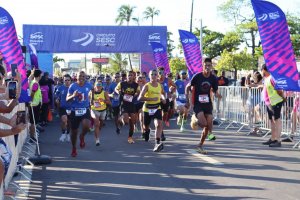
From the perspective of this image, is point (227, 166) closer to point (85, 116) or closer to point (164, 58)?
point (85, 116)

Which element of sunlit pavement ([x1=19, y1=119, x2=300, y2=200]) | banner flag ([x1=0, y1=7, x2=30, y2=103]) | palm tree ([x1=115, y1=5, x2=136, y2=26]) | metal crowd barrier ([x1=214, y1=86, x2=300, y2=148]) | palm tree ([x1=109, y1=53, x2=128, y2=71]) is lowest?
sunlit pavement ([x1=19, y1=119, x2=300, y2=200])

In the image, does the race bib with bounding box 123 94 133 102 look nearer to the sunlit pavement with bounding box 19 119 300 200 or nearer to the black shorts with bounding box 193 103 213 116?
the sunlit pavement with bounding box 19 119 300 200

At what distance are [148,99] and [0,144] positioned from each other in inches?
246

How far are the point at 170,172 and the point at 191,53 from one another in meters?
9.32

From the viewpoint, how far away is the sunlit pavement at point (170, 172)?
670cm

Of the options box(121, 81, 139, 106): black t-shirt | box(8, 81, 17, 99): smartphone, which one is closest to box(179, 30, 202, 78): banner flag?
box(121, 81, 139, 106): black t-shirt

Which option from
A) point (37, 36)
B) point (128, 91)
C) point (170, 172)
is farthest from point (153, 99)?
point (37, 36)

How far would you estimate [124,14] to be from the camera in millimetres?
81062

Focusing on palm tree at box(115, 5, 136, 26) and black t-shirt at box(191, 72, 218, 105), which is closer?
black t-shirt at box(191, 72, 218, 105)

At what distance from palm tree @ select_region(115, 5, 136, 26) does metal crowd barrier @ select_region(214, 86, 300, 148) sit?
211 feet

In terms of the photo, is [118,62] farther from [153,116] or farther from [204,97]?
[204,97]

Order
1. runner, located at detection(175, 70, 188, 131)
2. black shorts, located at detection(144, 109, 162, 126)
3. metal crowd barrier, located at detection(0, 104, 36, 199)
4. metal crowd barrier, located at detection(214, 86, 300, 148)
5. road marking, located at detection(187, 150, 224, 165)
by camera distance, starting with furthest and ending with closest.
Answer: runner, located at detection(175, 70, 188, 131) → metal crowd barrier, located at detection(214, 86, 300, 148) → black shorts, located at detection(144, 109, 162, 126) → road marking, located at detection(187, 150, 224, 165) → metal crowd barrier, located at detection(0, 104, 36, 199)

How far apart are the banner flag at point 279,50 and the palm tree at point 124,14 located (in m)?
71.1

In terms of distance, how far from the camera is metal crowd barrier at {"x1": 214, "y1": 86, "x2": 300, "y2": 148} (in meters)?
12.5
